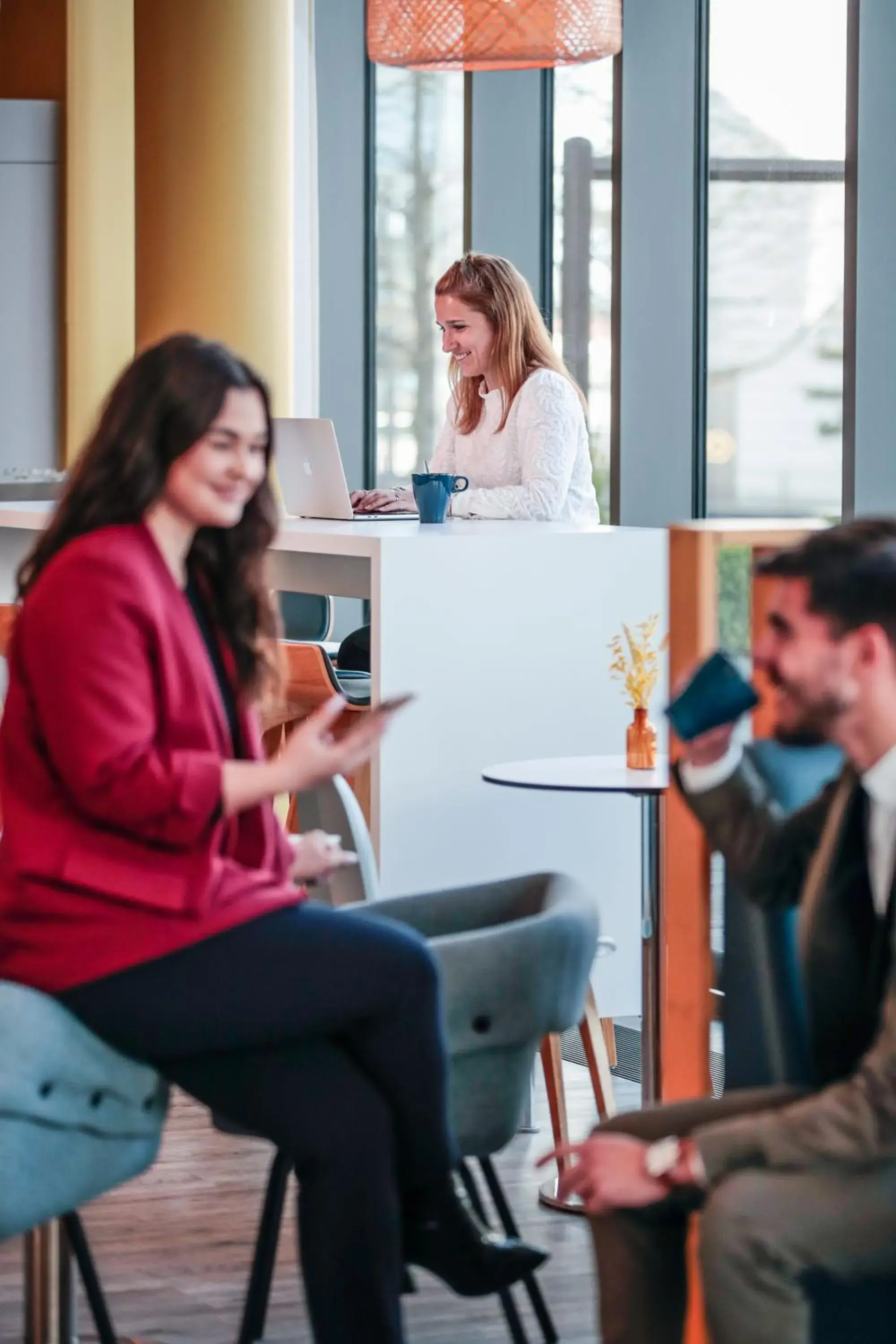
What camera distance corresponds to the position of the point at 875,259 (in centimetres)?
549

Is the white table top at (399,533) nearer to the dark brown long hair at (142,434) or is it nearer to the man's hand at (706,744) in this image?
the dark brown long hair at (142,434)

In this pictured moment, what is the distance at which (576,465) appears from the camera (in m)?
4.30

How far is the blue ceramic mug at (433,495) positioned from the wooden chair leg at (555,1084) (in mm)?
1100

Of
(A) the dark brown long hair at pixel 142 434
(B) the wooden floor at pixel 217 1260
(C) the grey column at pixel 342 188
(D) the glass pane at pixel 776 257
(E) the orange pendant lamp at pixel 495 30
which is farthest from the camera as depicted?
(C) the grey column at pixel 342 188

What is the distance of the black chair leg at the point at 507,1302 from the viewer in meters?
2.38

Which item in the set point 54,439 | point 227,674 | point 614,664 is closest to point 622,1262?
point 227,674

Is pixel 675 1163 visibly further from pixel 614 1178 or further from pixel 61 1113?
pixel 61 1113

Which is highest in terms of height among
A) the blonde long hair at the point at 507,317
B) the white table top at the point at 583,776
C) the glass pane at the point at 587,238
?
the glass pane at the point at 587,238

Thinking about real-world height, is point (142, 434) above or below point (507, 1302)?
above

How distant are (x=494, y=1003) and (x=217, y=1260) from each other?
949 mm

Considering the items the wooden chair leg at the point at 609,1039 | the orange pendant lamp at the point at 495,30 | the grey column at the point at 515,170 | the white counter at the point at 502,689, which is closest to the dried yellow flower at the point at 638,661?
the white counter at the point at 502,689

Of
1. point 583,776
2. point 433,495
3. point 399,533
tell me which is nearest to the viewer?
point 583,776

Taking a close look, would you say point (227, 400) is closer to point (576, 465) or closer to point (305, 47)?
point (576, 465)

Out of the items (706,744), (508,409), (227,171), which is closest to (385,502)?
(508,409)
